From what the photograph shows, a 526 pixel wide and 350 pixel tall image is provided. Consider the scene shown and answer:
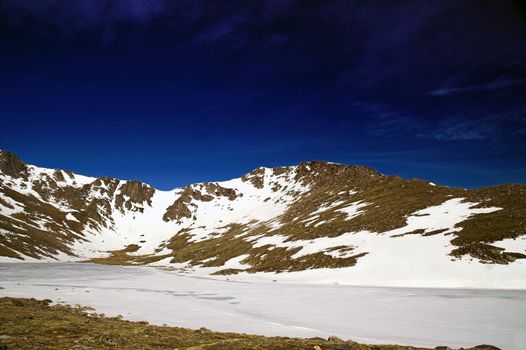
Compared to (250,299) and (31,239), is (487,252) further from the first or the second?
(31,239)

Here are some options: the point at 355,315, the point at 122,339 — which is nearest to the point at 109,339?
the point at 122,339

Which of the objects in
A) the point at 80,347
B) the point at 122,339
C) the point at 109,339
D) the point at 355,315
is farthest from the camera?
the point at 355,315

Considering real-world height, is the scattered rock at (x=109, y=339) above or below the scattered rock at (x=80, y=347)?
below

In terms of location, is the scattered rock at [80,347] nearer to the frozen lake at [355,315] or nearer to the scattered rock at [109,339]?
the scattered rock at [109,339]

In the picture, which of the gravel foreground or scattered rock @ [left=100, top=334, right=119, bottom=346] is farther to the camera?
scattered rock @ [left=100, top=334, right=119, bottom=346]

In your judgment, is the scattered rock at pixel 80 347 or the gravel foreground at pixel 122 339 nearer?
the scattered rock at pixel 80 347

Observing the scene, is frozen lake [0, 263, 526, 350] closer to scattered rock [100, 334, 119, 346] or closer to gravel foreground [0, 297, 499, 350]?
gravel foreground [0, 297, 499, 350]

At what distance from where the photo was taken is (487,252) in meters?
45.6

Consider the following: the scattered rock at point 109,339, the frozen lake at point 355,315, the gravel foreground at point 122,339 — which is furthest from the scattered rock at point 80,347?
the frozen lake at point 355,315

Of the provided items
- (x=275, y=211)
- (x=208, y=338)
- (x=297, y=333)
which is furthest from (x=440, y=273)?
(x=275, y=211)

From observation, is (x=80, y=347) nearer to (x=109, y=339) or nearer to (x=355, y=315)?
(x=109, y=339)

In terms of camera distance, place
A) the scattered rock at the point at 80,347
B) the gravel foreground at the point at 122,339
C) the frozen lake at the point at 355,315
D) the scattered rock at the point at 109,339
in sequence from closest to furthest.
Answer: the scattered rock at the point at 80,347, the gravel foreground at the point at 122,339, the scattered rock at the point at 109,339, the frozen lake at the point at 355,315

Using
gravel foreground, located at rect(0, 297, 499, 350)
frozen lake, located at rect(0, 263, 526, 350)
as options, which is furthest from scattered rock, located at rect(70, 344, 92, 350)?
frozen lake, located at rect(0, 263, 526, 350)

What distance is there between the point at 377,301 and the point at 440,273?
67.8ft
